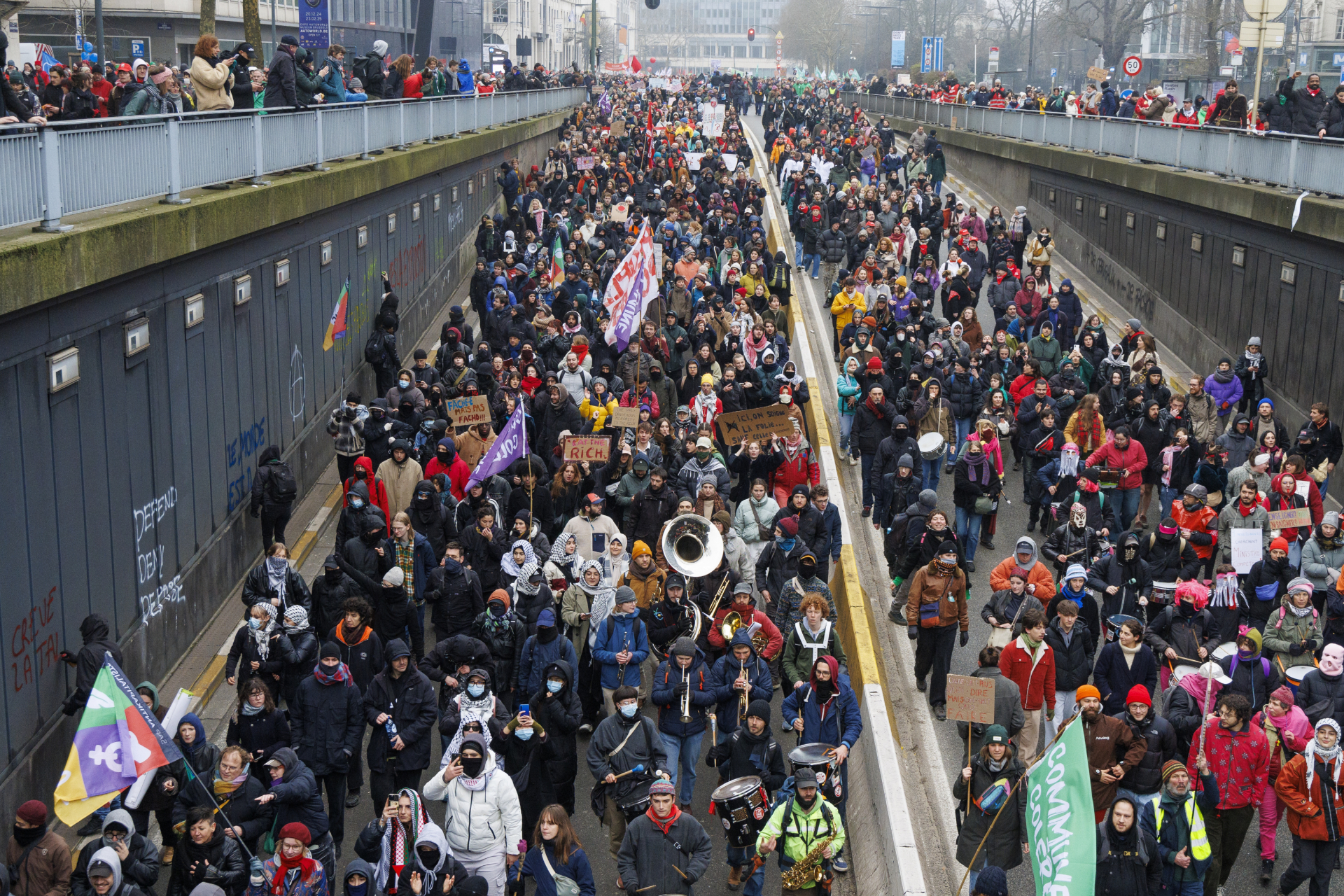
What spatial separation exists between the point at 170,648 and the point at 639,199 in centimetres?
2182

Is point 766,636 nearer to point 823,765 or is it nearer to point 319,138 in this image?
point 823,765

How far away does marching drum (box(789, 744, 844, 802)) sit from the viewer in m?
10.2

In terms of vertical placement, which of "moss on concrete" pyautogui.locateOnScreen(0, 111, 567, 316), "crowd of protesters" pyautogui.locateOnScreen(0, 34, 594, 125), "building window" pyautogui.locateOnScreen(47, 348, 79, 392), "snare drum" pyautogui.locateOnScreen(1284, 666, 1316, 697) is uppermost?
"crowd of protesters" pyautogui.locateOnScreen(0, 34, 594, 125)

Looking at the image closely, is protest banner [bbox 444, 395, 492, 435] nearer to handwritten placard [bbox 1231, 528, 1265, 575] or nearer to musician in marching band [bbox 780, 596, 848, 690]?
musician in marching band [bbox 780, 596, 848, 690]

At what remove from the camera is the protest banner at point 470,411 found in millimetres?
15352

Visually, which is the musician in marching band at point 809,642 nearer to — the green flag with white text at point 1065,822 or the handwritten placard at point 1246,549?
the green flag with white text at point 1065,822

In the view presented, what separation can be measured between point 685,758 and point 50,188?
5680mm

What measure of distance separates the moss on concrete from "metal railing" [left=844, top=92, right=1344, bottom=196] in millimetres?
11838

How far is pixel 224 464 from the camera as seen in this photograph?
15039mm

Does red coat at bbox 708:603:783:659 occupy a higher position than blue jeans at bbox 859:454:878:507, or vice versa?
red coat at bbox 708:603:783:659

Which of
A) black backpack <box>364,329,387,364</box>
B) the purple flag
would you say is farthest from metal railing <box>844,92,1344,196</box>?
black backpack <box>364,329,387,364</box>

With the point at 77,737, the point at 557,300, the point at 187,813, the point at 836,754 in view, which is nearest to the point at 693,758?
the point at 836,754

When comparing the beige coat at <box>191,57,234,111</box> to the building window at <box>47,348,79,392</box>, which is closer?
the building window at <box>47,348,79,392</box>

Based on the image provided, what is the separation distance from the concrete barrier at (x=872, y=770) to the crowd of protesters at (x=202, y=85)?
7200 mm
